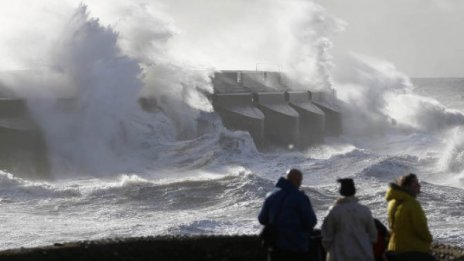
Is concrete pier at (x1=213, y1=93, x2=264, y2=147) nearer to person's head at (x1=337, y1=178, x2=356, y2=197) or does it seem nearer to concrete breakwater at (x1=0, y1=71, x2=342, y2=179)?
concrete breakwater at (x1=0, y1=71, x2=342, y2=179)

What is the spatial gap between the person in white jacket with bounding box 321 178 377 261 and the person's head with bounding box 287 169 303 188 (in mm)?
263

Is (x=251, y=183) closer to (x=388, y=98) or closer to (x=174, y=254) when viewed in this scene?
(x=174, y=254)

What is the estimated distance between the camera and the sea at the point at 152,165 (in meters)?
13.8

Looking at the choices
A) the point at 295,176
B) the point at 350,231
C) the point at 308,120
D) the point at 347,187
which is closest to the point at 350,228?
the point at 350,231

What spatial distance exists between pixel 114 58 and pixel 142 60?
8.05ft

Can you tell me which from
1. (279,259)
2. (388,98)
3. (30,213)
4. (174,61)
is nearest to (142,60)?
A: (174,61)

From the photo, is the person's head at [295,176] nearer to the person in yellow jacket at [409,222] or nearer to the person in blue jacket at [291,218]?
the person in blue jacket at [291,218]

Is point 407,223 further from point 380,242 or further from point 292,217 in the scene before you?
point 292,217

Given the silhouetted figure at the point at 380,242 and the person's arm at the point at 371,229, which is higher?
the person's arm at the point at 371,229

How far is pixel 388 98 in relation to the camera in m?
44.2

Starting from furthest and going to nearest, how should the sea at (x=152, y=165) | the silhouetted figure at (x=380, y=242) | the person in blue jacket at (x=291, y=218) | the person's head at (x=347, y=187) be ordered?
1. the sea at (x=152, y=165)
2. the silhouetted figure at (x=380, y=242)
3. the person in blue jacket at (x=291, y=218)
4. the person's head at (x=347, y=187)

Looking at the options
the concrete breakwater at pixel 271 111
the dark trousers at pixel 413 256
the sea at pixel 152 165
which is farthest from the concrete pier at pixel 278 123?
the dark trousers at pixel 413 256

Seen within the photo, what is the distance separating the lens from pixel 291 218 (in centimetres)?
603

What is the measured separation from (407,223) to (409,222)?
14 millimetres
